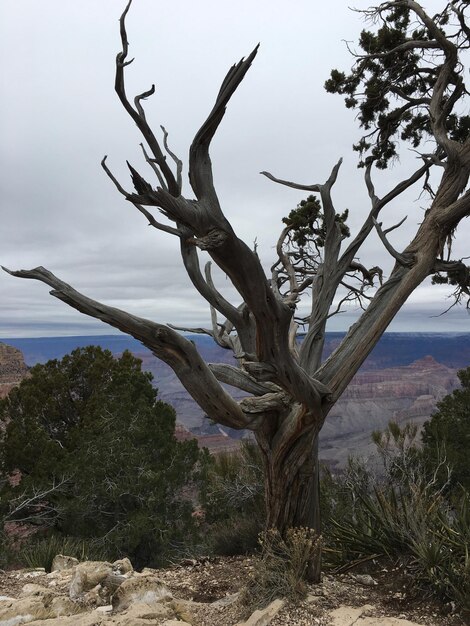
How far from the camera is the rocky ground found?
170 inches

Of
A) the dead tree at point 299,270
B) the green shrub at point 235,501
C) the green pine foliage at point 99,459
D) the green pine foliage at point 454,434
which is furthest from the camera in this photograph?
the green pine foliage at point 454,434

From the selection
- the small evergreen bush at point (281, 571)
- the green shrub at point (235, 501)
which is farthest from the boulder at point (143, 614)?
the green shrub at point (235, 501)

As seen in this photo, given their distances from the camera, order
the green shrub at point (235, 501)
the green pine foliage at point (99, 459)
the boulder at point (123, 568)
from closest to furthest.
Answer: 1. the boulder at point (123, 568)
2. the green shrub at point (235, 501)
3. the green pine foliage at point (99, 459)

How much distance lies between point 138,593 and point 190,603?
22.3 inches

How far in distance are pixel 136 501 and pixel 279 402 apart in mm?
8714

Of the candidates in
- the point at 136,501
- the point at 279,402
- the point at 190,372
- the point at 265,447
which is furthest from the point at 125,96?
the point at 136,501

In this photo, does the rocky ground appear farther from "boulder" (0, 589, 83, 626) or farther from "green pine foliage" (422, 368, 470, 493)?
"green pine foliage" (422, 368, 470, 493)

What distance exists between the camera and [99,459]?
12.7 metres

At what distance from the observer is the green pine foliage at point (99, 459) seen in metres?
12.3

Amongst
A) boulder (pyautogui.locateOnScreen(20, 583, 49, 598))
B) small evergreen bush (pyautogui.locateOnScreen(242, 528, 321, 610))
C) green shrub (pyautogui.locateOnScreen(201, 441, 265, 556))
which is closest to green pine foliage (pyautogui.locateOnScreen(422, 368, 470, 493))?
green shrub (pyautogui.locateOnScreen(201, 441, 265, 556))

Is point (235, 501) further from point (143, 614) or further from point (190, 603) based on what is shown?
point (143, 614)

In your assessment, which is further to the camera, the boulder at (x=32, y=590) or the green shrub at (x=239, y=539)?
the green shrub at (x=239, y=539)

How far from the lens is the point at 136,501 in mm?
12734

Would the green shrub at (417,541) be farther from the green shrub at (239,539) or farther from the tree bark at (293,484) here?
the green shrub at (239,539)
